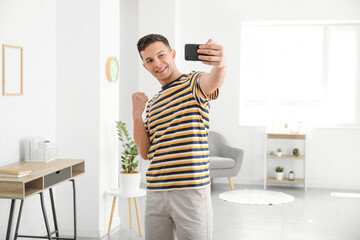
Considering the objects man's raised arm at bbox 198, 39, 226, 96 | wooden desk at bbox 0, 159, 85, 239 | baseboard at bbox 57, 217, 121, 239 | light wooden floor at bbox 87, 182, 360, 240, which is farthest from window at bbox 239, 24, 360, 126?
man's raised arm at bbox 198, 39, 226, 96

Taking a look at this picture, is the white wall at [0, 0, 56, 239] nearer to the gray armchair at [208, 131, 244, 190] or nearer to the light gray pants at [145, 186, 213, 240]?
the light gray pants at [145, 186, 213, 240]

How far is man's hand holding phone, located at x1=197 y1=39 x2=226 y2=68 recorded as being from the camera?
5.63 ft

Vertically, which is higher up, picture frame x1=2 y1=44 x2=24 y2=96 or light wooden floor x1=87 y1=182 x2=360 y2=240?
picture frame x1=2 y1=44 x2=24 y2=96

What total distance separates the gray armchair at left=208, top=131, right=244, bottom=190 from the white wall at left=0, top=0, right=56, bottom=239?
8.66ft

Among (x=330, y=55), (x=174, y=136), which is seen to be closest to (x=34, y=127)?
(x=174, y=136)

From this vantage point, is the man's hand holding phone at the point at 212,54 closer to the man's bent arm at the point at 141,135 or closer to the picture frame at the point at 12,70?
the man's bent arm at the point at 141,135

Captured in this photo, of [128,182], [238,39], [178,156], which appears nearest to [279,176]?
[238,39]

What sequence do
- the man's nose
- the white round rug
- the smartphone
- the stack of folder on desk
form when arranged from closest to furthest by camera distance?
the smartphone < the man's nose < the stack of folder on desk < the white round rug

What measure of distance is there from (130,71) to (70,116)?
9.73ft

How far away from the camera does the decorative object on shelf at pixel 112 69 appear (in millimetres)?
4453

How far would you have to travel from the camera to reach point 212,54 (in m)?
1.72

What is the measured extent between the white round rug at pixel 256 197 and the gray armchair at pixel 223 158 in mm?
256

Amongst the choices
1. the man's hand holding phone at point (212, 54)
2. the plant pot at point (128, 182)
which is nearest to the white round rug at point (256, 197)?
the plant pot at point (128, 182)

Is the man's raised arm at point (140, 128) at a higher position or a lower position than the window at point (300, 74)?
lower
